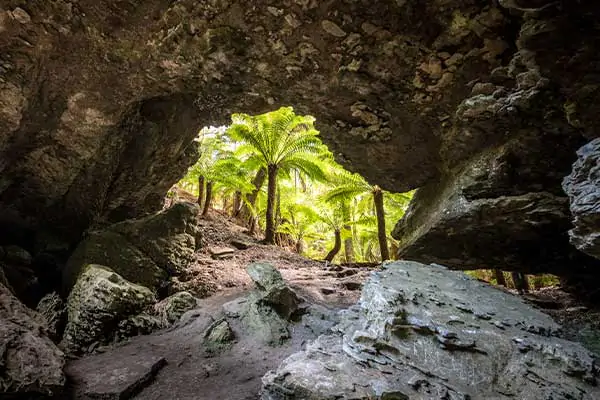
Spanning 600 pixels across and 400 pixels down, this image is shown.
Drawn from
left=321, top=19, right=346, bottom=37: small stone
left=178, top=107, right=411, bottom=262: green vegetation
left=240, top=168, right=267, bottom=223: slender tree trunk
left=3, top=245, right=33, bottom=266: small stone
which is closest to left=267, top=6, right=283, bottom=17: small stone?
left=321, top=19, right=346, bottom=37: small stone

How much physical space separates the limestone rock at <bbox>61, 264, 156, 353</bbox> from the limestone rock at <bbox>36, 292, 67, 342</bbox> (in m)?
0.13

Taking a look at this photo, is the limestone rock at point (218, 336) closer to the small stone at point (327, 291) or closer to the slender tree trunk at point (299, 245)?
the small stone at point (327, 291)

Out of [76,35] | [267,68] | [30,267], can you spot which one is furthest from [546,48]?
[30,267]

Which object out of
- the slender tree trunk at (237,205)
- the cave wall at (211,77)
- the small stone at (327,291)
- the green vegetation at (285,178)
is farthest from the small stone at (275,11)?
the slender tree trunk at (237,205)

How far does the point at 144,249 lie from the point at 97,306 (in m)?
1.44

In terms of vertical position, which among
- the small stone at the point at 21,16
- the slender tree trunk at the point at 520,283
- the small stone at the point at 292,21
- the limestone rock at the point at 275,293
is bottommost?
the slender tree trunk at the point at 520,283

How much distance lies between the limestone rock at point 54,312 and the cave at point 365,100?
448mm

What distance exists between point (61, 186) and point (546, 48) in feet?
19.5

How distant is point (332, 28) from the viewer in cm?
331

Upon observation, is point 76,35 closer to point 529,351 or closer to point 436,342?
point 436,342

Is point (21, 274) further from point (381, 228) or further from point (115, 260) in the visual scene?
point (381, 228)

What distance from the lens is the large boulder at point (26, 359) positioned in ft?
8.02

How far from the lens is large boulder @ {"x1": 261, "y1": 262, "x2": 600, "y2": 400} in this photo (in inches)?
73.9

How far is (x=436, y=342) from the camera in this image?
7.40 feet
